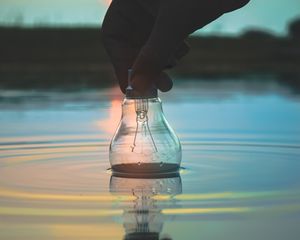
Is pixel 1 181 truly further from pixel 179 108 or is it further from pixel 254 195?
pixel 179 108

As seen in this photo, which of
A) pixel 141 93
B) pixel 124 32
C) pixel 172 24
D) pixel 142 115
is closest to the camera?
pixel 172 24

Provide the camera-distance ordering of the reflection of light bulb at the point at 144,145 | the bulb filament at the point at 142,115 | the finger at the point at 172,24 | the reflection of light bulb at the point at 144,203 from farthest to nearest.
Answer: the reflection of light bulb at the point at 144,145, the bulb filament at the point at 142,115, the finger at the point at 172,24, the reflection of light bulb at the point at 144,203

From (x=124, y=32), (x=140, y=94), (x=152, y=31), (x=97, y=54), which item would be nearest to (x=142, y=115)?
(x=140, y=94)

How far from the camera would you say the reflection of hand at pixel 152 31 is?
344cm

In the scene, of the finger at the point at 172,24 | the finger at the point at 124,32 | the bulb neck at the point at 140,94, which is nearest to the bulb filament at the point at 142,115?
the bulb neck at the point at 140,94

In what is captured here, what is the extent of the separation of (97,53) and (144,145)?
22.5 meters

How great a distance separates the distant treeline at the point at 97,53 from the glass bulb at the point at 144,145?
16307 millimetres

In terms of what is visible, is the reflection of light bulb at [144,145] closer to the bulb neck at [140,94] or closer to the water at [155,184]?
the water at [155,184]

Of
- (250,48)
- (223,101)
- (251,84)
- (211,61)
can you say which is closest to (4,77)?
(251,84)

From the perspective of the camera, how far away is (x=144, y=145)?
4824 mm

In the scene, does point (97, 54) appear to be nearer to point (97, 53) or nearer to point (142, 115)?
point (97, 53)

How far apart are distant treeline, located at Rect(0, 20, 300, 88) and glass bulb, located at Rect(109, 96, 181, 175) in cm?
1631

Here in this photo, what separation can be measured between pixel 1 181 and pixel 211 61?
2281cm

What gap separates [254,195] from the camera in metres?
4.00
